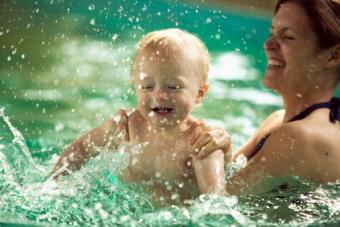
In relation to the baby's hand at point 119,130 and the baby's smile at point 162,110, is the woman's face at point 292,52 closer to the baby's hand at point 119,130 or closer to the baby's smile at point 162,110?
the baby's smile at point 162,110

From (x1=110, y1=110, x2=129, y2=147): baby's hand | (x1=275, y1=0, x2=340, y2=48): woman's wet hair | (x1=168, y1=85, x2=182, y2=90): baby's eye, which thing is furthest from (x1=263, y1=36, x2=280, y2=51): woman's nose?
(x1=110, y1=110, x2=129, y2=147): baby's hand

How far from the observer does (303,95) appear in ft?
9.84

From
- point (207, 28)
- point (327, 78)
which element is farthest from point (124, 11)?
point (327, 78)

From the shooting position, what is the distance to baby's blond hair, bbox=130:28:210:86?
8.95ft

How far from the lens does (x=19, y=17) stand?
6.81 m

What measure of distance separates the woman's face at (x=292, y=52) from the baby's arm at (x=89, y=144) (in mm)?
633

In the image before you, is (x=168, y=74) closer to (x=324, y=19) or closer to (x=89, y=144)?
(x=89, y=144)

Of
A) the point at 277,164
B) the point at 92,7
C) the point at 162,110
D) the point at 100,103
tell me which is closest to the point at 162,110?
the point at 162,110

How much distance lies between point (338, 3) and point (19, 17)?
4.43 m

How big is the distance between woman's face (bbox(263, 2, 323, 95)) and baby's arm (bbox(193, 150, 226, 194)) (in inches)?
19.2

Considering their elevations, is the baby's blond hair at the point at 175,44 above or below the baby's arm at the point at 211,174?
above

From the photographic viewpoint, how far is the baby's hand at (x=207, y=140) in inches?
106

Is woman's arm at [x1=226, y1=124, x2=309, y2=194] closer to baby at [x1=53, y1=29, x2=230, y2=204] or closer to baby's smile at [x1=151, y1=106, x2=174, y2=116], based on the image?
baby at [x1=53, y1=29, x2=230, y2=204]

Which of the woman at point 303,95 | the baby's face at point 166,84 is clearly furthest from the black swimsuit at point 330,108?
the baby's face at point 166,84
